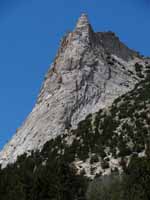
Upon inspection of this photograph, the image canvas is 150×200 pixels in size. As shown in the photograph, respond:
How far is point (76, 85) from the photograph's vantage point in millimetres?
69125

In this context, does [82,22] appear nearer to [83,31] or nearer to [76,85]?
[83,31]

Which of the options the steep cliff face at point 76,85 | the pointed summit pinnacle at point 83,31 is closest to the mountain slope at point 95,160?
the steep cliff face at point 76,85

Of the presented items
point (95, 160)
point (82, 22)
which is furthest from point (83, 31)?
point (95, 160)

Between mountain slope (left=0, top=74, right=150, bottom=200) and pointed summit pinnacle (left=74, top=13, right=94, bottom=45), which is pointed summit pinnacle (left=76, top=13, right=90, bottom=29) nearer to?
pointed summit pinnacle (left=74, top=13, right=94, bottom=45)

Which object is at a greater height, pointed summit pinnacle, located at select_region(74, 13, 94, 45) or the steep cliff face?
pointed summit pinnacle, located at select_region(74, 13, 94, 45)

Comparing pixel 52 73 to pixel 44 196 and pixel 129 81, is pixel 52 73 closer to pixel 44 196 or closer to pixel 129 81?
pixel 129 81

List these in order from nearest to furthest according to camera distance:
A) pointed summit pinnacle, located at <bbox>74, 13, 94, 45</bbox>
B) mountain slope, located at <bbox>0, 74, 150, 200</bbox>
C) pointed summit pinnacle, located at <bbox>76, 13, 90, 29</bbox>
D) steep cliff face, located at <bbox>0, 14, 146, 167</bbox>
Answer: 1. mountain slope, located at <bbox>0, 74, 150, 200</bbox>
2. steep cliff face, located at <bbox>0, 14, 146, 167</bbox>
3. pointed summit pinnacle, located at <bbox>74, 13, 94, 45</bbox>
4. pointed summit pinnacle, located at <bbox>76, 13, 90, 29</bbox>

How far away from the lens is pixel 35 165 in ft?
181

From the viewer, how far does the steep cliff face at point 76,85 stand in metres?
64.9

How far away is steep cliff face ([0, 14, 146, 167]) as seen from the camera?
64.9 metres

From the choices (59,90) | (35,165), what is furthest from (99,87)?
(35,165)

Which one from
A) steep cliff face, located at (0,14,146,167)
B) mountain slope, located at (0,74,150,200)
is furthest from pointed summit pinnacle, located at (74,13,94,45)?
mountain slope, located at (0,74,150,200)

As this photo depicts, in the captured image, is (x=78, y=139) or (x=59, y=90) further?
(x=59, y=90)

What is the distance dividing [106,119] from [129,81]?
629 inches
